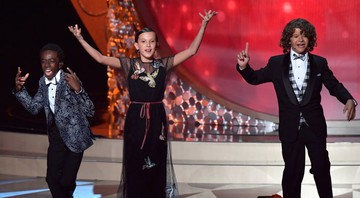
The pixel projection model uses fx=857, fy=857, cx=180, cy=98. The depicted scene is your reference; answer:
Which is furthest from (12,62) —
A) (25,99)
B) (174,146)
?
(25,99)

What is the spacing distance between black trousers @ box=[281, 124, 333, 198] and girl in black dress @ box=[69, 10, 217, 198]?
0.77 m

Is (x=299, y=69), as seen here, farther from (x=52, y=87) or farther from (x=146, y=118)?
(x=52, y=87)

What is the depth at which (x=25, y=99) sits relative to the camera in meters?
5.53

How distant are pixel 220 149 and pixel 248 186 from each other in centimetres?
48

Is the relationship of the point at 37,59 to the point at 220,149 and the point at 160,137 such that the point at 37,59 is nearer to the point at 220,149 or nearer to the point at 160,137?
the point at 220,149

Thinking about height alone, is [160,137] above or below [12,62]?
below

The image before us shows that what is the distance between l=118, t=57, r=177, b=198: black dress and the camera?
5.35 metres

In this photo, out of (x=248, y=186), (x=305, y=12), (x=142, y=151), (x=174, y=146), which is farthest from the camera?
(x=305, y=12)

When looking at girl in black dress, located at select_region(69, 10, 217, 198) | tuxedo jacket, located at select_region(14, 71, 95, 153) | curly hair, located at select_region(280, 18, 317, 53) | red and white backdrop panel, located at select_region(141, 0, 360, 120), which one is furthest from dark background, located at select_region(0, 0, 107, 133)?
curly hair, located at select_region(280, 18, 317, 53)

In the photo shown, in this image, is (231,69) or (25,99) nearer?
(25,99)

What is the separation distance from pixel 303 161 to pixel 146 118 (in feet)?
3.34

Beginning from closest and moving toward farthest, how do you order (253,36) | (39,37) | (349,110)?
(349,110) < (253,36) < (39,37)

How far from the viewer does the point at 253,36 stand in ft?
26.1

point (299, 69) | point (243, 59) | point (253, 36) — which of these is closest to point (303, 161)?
point (299, 69)
